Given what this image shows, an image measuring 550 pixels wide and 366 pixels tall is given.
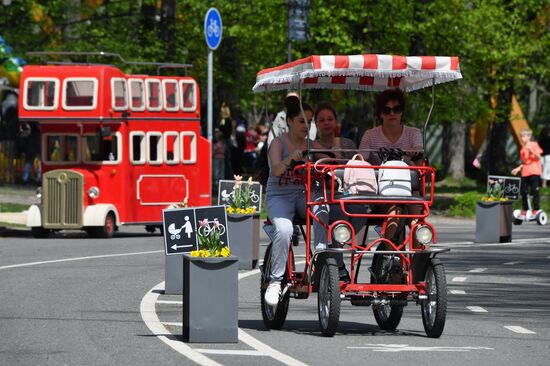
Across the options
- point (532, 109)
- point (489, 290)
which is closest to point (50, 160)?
point (489, 290)

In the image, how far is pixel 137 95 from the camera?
93.7ft

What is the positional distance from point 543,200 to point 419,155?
85.0 feet

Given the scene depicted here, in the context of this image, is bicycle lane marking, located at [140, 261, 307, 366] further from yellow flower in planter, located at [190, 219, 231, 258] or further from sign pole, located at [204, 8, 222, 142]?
sign pole, located at [204, 8, 222, 142]

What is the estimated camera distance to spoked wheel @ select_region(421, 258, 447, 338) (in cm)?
1231

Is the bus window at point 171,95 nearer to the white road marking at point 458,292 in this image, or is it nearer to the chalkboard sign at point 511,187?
the chalkboard sign at point 511,187

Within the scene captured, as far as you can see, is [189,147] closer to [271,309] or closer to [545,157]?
[271,309]

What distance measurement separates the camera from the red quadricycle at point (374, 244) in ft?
41.2

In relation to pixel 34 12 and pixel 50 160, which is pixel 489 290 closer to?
pixel 50 160

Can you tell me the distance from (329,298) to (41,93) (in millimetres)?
16578

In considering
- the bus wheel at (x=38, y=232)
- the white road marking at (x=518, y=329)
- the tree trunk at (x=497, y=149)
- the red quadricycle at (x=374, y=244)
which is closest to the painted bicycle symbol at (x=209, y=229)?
the red quadricycle at (x=374, y=244)

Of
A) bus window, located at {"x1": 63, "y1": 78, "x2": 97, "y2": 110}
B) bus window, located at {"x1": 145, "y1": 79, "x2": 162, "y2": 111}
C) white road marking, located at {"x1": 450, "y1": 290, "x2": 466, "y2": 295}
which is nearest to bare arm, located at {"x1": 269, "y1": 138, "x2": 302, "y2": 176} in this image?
white road marking, located at {"x1": 450, "y1": 290, "x2": 466, "y2": 295}

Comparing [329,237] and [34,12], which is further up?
[34,12]

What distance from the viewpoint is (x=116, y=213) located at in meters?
28.1

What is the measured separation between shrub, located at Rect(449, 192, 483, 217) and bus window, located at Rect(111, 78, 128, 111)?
9.78 meters
